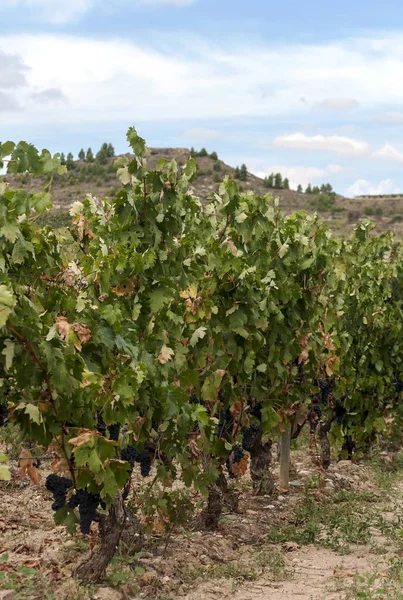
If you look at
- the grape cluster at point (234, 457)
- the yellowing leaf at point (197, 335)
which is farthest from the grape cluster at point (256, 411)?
the yellowing leaf at point (197, 335)

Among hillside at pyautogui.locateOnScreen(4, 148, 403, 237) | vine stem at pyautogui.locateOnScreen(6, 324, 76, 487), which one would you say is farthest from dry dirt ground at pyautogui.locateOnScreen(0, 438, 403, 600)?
hillside at pyautogui.locateOnScreen(4, 148, 403, 237)

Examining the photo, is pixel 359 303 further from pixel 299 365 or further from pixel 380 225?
pixel 380 225

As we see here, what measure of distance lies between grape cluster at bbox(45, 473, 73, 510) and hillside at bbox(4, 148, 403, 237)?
3523 centimetres

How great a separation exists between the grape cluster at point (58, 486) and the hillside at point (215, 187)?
35.2m

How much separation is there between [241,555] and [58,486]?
206 centimetres

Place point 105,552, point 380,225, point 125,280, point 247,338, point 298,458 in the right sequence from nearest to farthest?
point 105,552
point 125,280
point 247,338
point 298,458
point 380,225

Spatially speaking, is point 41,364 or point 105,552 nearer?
point 41,364

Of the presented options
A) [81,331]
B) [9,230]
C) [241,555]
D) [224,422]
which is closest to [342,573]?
[241,555]

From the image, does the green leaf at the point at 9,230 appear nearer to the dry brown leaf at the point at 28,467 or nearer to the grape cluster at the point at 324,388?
the dry brown leaf at the point at 28,467

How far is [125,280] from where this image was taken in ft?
16.8

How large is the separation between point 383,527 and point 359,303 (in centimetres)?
364

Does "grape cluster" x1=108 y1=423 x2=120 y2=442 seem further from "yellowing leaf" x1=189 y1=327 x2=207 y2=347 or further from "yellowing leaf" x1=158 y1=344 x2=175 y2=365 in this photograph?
"yellowing leaf" x1=189 y1=327 x2=207 y2=347

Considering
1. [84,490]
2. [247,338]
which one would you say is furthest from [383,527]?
[84,490]

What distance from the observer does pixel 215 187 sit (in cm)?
4022
